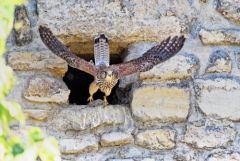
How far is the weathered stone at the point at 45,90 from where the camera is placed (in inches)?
86.2

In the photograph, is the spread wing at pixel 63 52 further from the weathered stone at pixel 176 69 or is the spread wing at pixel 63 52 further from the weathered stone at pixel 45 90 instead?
the weathered stone at pixel 176 69

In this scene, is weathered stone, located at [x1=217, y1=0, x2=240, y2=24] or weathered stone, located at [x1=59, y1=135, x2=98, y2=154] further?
weathered stone, located at [x1=217, y1=0, x2=240, y2=24]

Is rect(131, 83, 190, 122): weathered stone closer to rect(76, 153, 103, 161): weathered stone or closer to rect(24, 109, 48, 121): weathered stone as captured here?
rect(76, 153, 103, 161): weathered stone

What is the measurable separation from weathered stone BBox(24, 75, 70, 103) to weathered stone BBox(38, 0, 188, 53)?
0.57 ft

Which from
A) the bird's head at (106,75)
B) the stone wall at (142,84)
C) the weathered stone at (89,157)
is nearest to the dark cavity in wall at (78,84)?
the stone wall at (142,84)

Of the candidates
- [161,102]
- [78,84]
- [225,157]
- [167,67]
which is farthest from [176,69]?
[78,84]

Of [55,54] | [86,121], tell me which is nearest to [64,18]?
[55,54]

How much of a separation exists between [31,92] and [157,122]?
1.63 ft

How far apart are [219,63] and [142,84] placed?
1.05ft

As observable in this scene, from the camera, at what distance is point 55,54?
210 centimetres

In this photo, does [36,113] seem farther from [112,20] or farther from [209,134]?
[209,134]

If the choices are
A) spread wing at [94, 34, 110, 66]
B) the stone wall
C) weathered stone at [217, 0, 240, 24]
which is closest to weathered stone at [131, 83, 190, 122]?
the stone wall

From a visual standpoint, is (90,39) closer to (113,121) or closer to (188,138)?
(113,121)

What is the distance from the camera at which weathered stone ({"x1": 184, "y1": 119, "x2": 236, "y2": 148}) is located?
7.36ft
